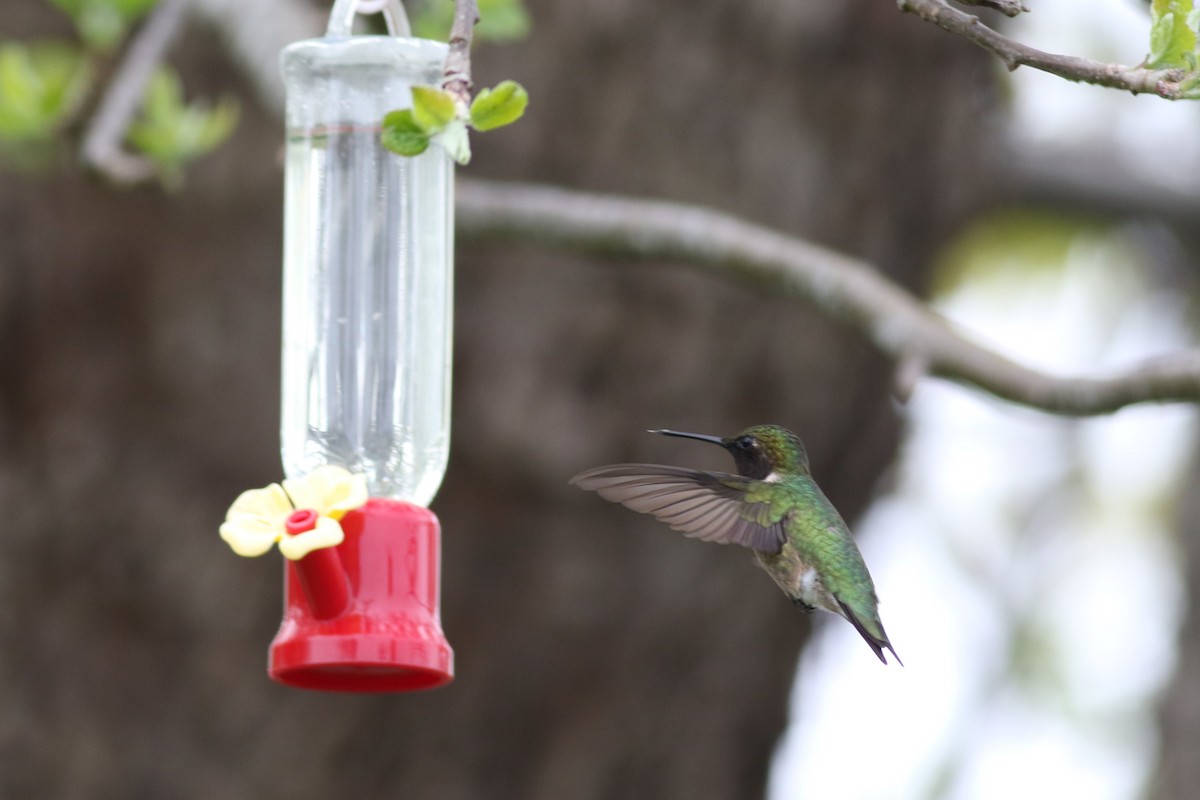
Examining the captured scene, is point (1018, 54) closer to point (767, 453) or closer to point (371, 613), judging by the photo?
point (371, 613)

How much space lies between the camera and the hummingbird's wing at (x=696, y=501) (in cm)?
345

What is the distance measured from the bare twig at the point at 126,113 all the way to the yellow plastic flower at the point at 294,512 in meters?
1.68

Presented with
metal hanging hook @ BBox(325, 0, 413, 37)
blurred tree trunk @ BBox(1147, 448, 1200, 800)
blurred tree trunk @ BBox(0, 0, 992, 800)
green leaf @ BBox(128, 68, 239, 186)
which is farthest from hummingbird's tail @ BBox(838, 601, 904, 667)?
blurred tree trunk @ BBox(1147, 448, 1200, 800)

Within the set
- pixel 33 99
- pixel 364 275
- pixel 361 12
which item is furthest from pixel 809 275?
pixel 33 99

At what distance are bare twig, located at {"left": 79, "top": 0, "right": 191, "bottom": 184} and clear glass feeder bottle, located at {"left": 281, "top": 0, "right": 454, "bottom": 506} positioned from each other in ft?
2.19

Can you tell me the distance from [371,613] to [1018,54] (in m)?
1.60

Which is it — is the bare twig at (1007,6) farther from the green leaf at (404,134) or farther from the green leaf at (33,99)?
the green leaf at (33,99)

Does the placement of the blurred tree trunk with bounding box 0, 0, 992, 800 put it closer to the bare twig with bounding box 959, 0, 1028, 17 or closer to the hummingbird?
the hummingbird

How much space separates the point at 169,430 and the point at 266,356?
0.45 meters

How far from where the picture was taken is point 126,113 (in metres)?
4.47

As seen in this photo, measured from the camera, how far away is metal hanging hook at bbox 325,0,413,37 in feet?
10.4

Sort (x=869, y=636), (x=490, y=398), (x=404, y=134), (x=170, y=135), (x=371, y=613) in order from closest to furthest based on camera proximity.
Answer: (x=404, y=134)
(x=371, y=613)
(x=869, y=636)
(x=170, y=135)
(x=490, y=398)

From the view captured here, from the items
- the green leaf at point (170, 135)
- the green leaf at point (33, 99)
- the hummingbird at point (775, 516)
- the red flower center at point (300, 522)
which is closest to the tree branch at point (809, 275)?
the hummingbird at point (775, 516)

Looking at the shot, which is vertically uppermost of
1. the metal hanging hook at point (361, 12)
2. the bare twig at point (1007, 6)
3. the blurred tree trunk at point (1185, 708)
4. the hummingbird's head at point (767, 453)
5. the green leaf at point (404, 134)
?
the metal hanging hook at point (361, 12)
